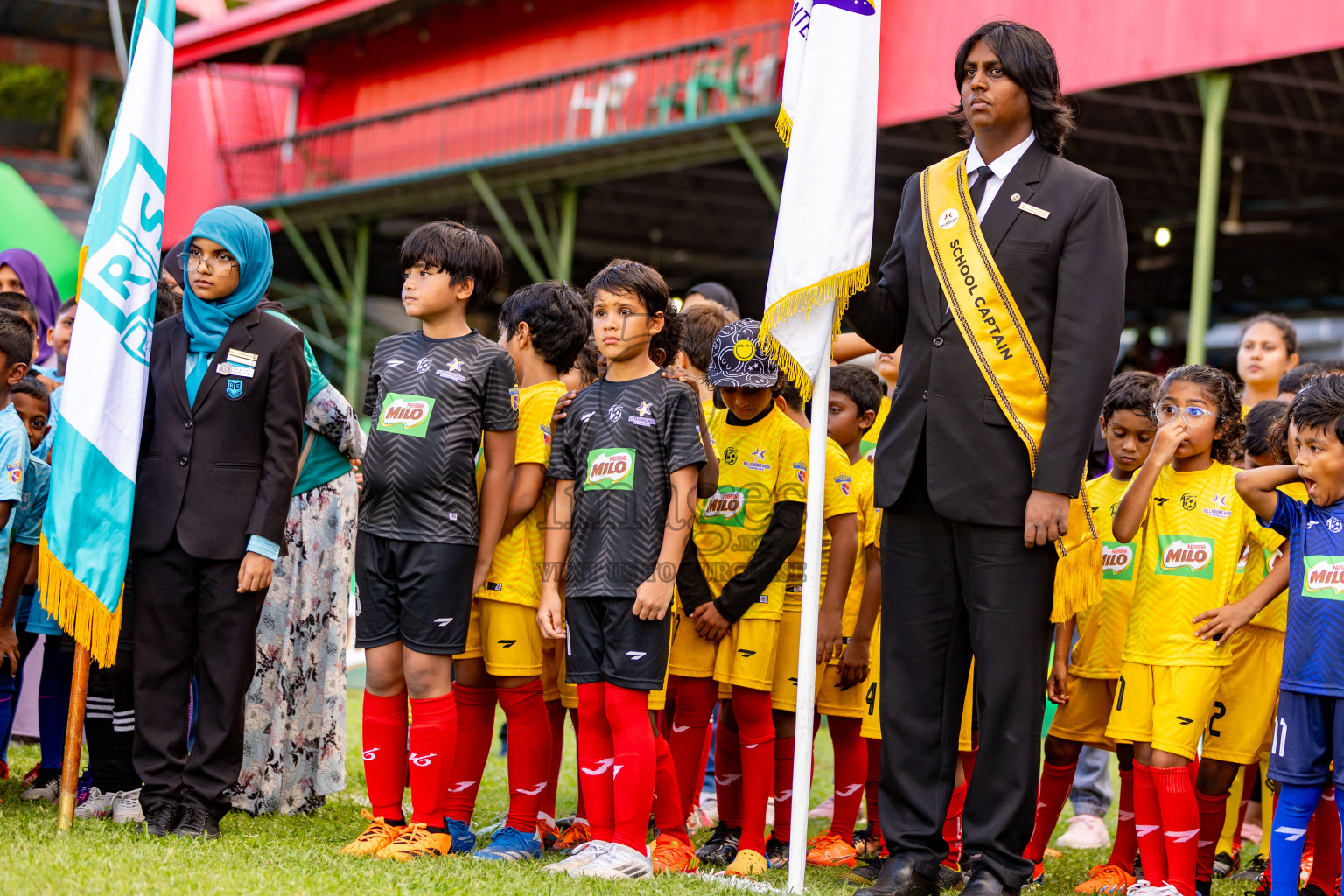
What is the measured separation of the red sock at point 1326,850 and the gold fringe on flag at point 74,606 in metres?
3.98

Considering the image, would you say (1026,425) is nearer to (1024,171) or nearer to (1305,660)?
(1024,171)

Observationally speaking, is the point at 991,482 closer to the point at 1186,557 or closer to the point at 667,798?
the point at 1186,557

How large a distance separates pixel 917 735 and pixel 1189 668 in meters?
1.18

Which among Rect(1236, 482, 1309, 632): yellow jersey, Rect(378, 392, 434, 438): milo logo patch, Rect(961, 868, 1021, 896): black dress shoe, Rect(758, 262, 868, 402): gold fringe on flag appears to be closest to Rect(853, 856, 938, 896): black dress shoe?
Rect(961, 868, 1021, 896): black dress shoe

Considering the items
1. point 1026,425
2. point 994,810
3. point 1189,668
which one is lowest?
point 994,810

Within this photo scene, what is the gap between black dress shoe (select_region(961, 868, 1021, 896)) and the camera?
3.35 metres

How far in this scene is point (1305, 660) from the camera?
13.0 feet

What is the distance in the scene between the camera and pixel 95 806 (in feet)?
15.1

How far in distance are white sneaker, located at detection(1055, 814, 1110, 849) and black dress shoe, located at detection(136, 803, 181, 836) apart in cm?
345

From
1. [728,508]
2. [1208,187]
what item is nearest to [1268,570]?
[728,508]

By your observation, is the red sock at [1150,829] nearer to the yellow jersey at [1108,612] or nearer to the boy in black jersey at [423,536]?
the yellow jersey at [1108,612]

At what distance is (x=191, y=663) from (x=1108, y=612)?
3073mm

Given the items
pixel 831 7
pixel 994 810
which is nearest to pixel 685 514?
pixel 994 810

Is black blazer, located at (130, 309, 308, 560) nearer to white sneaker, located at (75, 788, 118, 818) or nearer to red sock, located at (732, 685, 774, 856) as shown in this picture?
white sneaker, located at (75, 788, 118, 818)
